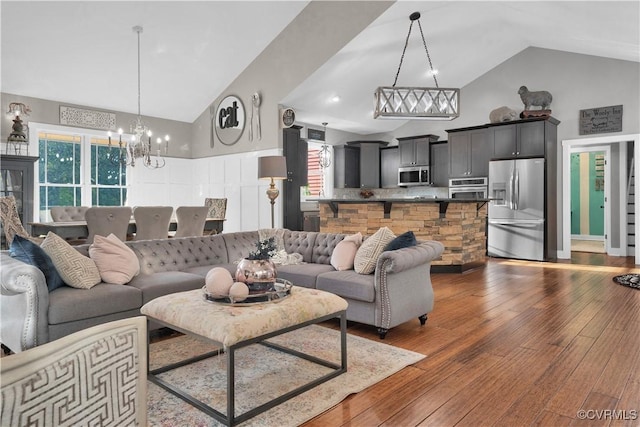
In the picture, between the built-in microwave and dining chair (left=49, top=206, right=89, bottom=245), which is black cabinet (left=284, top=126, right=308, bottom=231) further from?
dining chair (left=49, top=206, right=89, bottom=245)

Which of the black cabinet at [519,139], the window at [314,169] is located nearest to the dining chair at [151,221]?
the window at [314,169]

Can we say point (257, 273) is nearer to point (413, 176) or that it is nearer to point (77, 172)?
point (77, 172)

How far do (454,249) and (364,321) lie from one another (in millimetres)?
3177

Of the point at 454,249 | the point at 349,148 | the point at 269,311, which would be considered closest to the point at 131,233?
the point at 269,311

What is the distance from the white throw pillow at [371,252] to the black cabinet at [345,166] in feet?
19.5

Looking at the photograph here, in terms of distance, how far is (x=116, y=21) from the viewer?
5793 millimetres

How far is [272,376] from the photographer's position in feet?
8.39

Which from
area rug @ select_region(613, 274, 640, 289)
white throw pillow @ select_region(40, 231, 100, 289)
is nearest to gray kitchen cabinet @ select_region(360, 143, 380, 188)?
area rug @ select_region(613, 274, 640, 289)

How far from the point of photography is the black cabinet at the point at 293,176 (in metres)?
7.41

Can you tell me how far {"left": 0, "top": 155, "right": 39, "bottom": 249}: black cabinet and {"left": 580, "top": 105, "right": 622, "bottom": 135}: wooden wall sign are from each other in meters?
8.81

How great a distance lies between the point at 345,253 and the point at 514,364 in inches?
63.6

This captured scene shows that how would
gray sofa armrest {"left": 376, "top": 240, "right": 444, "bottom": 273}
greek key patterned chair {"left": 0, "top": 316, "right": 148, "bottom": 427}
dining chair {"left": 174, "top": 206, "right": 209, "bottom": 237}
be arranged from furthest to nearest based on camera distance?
1. dining chair {"left": 174, "top": 206, "right": 209, "bottom": 237}
2. gray sofa armrest {"left": 376, "top": 240, "right": 444, "bottom": 273}
3. greek key patterned chair {"left": 0, "top": 316, "right": 148, "bottom": 427}

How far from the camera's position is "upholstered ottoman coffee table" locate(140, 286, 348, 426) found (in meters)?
2.04

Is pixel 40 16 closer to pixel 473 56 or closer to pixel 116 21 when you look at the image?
pixel 116 21
